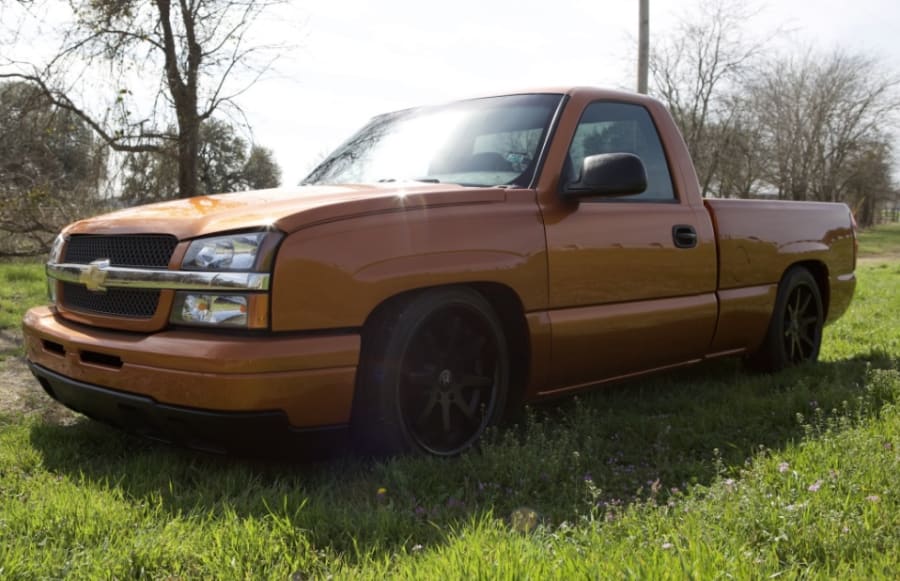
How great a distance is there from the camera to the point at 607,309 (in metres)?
3.91

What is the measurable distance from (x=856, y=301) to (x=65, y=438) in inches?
386

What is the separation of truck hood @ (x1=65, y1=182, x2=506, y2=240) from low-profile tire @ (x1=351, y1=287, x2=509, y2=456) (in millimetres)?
405

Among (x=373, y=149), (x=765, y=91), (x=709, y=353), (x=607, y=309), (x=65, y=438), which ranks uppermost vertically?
(x=765, y=91)

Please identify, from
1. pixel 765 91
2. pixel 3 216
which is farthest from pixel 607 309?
pixel 765 91

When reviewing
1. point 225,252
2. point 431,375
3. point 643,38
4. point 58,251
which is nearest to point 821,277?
point 431,375

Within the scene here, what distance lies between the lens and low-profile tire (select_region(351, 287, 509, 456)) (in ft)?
10.1

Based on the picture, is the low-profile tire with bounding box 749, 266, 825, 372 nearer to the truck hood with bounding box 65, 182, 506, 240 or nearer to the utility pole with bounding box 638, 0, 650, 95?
the truck hood with bounding box 65, 182, 506, 240

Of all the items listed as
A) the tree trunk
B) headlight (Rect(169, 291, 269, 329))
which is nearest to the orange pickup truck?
headlight (Rect(169, 291, 269, 329))

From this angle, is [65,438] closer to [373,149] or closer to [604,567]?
[373,149]

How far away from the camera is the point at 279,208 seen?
3.04 metres

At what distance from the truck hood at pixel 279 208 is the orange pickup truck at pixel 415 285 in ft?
0.04

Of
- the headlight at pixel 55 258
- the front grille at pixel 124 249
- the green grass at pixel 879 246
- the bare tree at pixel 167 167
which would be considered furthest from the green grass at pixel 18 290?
the green grass at pixel 879 246

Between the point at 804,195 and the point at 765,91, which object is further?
the point at 804,195

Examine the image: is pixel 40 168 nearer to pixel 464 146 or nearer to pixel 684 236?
pixel 464 146
